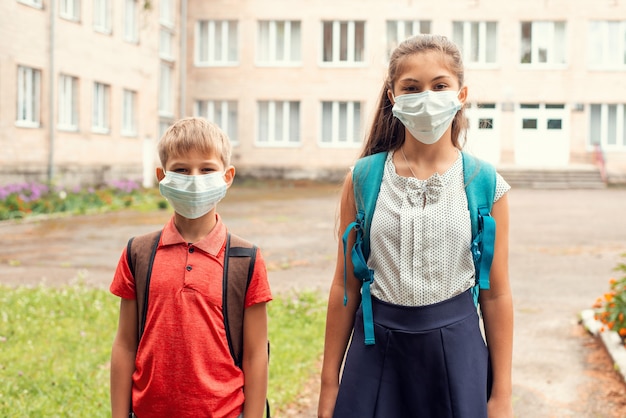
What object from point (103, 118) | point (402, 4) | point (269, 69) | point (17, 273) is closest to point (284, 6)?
point (269, 69)

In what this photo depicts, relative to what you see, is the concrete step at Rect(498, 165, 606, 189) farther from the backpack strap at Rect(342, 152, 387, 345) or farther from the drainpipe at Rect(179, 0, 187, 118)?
the backpack strap at Rect(342, 152, 387, 345)

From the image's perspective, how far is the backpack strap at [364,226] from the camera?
2.90 metres

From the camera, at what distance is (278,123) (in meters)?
37.8

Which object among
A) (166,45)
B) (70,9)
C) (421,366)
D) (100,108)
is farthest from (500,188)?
(166,45)

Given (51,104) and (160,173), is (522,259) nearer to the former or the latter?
(160,173)

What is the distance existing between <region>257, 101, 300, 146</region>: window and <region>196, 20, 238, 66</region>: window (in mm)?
2524

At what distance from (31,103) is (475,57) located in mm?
19767

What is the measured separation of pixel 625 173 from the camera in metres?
35.6

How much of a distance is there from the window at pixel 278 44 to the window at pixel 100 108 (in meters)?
9.74

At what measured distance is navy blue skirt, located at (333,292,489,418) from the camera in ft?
9.25

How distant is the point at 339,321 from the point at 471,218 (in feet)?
1.88

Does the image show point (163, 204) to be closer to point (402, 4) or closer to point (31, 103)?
point (31, 103)

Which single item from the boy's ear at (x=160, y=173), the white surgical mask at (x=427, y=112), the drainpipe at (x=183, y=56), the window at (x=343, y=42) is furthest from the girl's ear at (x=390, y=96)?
the drainpipe at (x=183, y=56)

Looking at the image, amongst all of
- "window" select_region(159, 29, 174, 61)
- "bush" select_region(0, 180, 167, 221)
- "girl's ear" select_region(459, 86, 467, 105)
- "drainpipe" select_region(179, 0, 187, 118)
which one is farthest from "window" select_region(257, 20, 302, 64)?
"girl's ear" select_region(459, 86, 467, 105)
